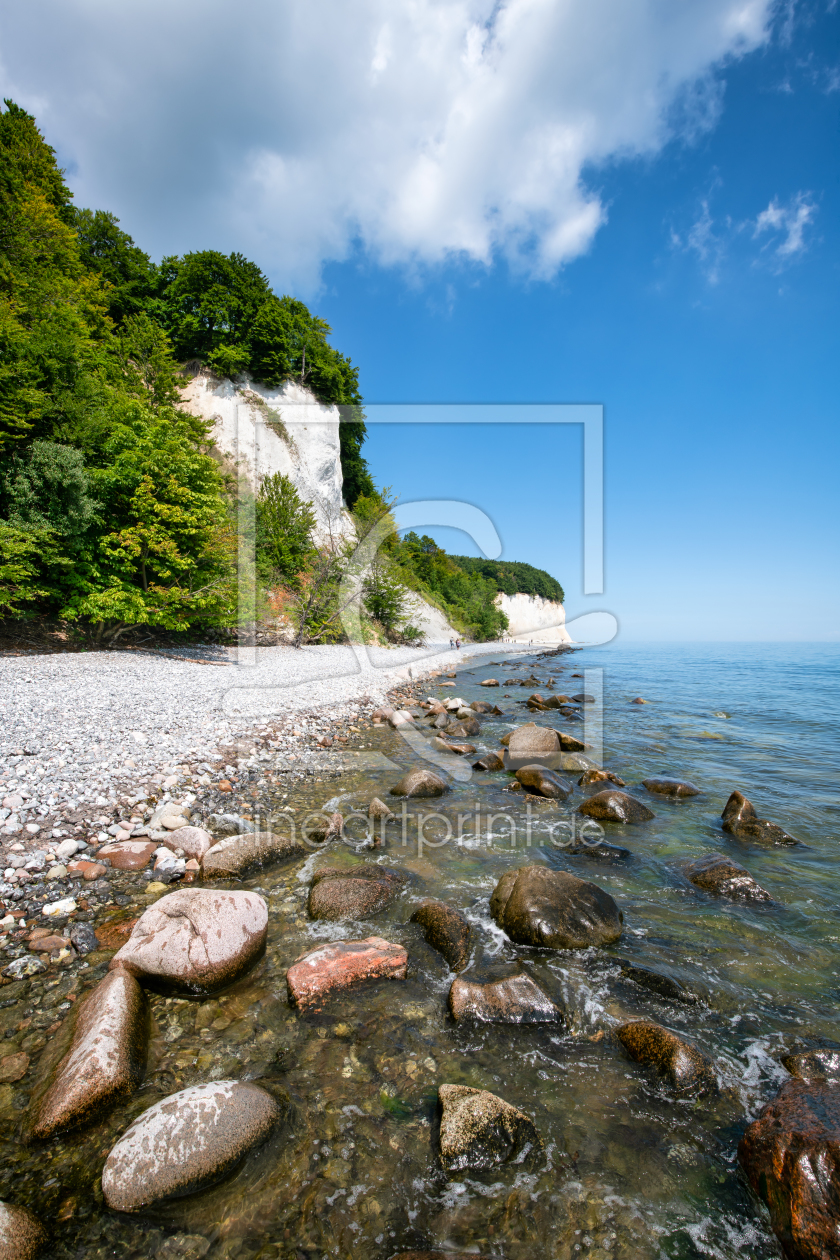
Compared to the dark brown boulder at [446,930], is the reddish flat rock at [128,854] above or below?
above

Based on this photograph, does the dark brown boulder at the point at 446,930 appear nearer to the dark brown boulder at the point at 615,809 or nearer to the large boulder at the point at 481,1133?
the large boulder at the point at 481,1133

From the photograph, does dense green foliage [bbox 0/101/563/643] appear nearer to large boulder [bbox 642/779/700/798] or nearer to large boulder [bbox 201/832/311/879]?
large boulder [bbox 201/832/311/879]

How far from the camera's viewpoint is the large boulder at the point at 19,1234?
2.16 meters

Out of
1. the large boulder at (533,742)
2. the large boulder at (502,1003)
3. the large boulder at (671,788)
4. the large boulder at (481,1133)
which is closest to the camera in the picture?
the large boulder at (481,1133)

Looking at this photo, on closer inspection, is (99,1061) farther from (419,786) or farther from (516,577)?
(516,577)

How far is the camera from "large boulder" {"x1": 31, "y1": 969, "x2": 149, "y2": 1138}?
113 inches

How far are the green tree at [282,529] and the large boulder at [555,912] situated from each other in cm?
2466

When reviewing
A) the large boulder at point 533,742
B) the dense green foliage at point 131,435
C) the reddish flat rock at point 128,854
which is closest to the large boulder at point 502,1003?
the reddish flat rock at point 128,854

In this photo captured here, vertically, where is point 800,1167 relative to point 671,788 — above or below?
above

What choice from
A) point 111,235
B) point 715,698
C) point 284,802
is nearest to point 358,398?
point 111,235

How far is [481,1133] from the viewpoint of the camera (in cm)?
294

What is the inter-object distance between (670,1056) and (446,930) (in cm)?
209

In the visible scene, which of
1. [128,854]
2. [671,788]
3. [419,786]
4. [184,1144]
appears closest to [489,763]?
[419,786]

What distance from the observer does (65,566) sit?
16.2 metres
